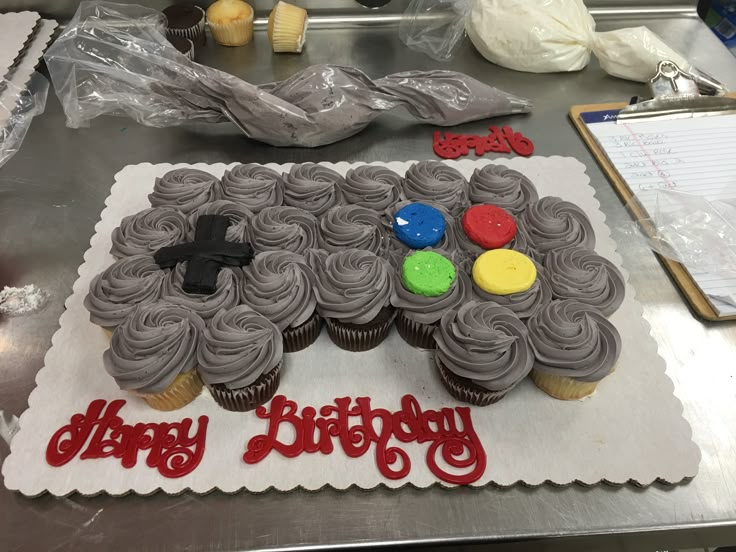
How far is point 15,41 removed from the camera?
2.19m

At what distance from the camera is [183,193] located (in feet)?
5.07

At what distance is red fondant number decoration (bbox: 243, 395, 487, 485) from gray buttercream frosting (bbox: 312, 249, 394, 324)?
0.20 meters

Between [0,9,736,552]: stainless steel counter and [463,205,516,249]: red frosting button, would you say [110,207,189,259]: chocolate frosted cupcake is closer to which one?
[0,9,736,552]: stainless steel counter

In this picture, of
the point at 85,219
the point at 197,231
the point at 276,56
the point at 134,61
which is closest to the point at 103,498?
the point at 197,231

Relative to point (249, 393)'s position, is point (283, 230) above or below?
above

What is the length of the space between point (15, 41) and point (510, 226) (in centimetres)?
202

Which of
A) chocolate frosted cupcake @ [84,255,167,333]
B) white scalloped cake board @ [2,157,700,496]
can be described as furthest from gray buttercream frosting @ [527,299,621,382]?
chocolate frosted cupcake @ [84,255,167,333]

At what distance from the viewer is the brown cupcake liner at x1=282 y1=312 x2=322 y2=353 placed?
1.36 meters

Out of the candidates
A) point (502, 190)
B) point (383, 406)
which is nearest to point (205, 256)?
point (383, 406)

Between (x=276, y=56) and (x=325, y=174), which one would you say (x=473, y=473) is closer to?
(x=325, y=174)

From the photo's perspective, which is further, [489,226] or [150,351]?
[489,226]

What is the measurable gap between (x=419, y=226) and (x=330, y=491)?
2.17ft

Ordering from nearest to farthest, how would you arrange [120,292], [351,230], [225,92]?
1. [120,292]
2. [351,230]
3. [225,92]

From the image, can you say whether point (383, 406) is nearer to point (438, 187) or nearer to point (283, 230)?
point (283, 230)
